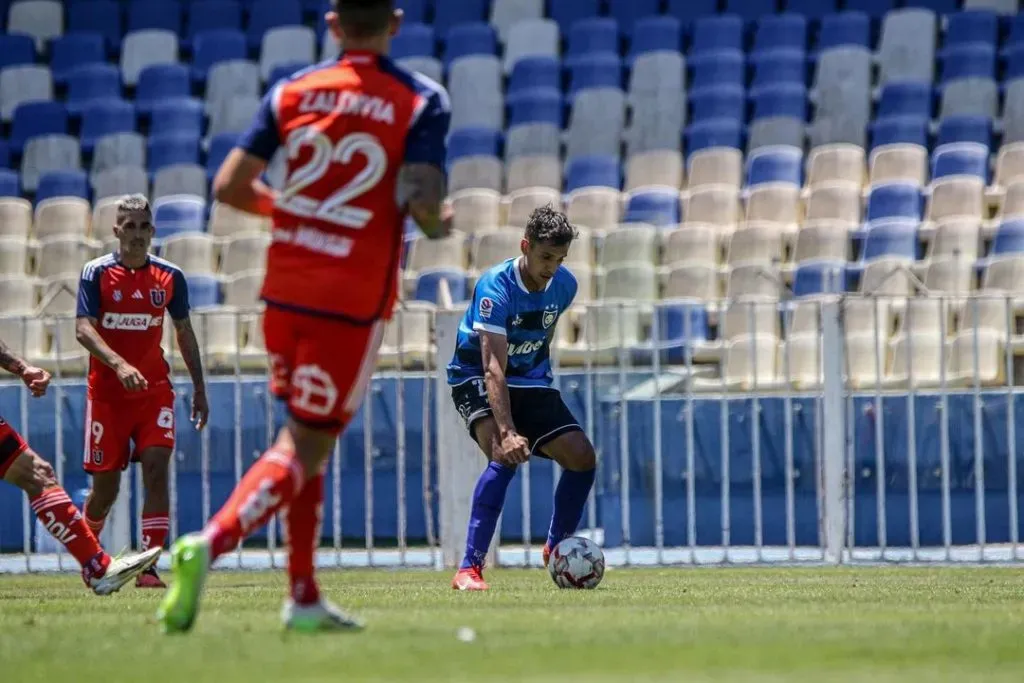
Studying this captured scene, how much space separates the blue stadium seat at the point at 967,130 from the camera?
1648cm

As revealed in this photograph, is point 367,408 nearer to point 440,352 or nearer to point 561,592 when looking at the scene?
point 440,352

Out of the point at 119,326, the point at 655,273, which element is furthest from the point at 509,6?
the point at 119,326

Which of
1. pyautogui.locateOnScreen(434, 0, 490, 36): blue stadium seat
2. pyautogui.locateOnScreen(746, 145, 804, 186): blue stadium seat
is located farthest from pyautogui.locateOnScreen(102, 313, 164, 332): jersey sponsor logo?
pyautogui.locateOnScreen(434, 0, 490, 36): blue stadium seat

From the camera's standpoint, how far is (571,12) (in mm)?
20234

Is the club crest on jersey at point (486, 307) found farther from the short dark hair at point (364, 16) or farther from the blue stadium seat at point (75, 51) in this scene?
the blue stadium seat at point (75, 51)

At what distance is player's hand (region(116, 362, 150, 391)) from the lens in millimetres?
8547

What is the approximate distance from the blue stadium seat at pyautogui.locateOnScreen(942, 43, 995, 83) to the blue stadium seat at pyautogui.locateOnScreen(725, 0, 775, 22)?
253 cm

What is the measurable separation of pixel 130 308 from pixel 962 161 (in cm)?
953

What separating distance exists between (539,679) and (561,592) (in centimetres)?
391

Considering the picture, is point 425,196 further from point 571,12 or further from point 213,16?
point 213,16

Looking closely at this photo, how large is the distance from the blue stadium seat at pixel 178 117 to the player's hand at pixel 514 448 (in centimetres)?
1212

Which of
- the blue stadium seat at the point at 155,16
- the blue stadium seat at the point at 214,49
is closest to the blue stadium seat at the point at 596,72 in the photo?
the blue stadium seat at the point at 214,49

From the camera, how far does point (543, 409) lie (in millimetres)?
8828

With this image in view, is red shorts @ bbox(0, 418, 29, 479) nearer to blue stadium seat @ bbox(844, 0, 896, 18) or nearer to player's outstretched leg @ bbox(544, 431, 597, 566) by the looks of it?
player's outstretched leg @ bbox(544, 431, 597, 566)
